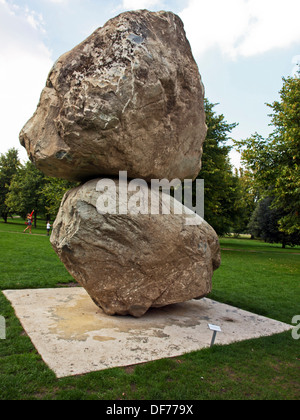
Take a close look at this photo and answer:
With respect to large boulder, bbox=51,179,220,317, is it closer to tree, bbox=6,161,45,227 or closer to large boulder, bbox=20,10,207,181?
large boulder, bbox=20,10,207,181

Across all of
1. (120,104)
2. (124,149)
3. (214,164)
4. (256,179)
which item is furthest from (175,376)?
(214,164)

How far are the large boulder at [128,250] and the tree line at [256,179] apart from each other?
951 cm

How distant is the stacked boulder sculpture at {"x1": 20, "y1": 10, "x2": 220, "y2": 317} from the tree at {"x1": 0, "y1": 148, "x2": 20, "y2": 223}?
37.6m

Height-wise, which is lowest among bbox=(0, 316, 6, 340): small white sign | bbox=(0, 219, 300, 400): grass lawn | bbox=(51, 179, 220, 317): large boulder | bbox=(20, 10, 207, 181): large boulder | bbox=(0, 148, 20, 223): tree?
bbox=(0, 219, 300, 400): grass lawn

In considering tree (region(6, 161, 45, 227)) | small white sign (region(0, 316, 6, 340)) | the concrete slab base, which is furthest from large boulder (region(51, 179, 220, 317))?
tree (region(6, 161, 45, 227))

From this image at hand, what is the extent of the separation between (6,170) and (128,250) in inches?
1643

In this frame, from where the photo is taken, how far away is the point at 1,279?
28.4 ft

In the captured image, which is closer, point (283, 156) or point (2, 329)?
point (2, 329)

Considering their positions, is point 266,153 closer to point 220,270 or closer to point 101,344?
point 220,270

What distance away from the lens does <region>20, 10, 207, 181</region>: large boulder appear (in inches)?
203

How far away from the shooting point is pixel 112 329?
214 inches

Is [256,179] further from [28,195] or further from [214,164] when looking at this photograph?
[28,195]
